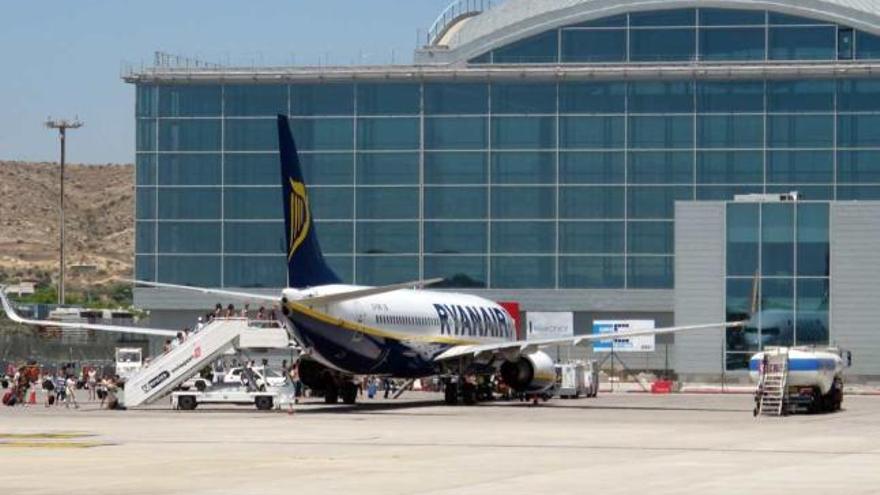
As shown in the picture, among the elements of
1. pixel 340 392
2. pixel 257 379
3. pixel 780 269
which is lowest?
pixel 340 392

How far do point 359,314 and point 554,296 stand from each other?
152 feet

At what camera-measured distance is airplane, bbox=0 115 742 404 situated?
58.2m

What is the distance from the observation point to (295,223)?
58.2m

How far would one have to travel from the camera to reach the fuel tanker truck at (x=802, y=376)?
6122cm

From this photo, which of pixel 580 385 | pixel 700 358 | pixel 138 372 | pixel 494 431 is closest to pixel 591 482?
pixel 494 431

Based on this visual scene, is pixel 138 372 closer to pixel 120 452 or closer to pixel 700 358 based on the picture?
pixel 120 452

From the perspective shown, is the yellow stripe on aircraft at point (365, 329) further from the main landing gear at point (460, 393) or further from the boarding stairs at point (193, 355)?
the boarding stairs at point (193, 355)

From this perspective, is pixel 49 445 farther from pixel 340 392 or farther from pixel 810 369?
pixel 810 369

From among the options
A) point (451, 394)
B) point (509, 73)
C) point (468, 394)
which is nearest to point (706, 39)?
point (509, 73)

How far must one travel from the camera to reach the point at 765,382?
60625mm

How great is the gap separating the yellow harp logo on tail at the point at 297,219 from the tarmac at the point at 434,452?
204 inches

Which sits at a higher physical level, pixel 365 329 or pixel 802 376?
pixel 365 329

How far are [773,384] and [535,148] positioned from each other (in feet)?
156

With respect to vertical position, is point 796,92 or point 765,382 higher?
point 796,92
